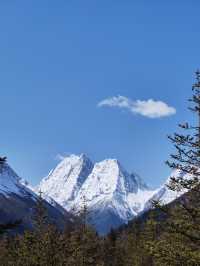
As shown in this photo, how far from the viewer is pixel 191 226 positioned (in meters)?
19.4

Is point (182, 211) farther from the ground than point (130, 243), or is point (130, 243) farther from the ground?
point (130, 243)

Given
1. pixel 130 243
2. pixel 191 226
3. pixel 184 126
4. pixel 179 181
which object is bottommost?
pixel 191 226

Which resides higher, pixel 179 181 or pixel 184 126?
pixel 184 126

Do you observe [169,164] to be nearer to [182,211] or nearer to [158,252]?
[182,211]

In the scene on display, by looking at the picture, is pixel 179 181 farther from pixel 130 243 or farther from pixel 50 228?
pixel 130 243

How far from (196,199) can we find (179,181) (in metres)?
0.93

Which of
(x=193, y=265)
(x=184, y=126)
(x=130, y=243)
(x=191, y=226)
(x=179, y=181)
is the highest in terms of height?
(x=130, y=243)

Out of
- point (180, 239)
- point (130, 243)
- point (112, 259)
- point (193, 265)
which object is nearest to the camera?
point (193, 265)

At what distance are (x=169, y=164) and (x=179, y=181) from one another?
2.49 feet

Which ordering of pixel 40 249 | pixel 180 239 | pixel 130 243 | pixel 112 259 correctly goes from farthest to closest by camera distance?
pixel 112 259, pixel 130 243, pixel 40 249, pixel 180 239

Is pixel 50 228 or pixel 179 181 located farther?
pixel 50 228

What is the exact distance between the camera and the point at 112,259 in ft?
295

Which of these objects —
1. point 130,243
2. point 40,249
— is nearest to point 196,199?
point 40,249

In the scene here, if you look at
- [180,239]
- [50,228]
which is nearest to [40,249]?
[50,228]
